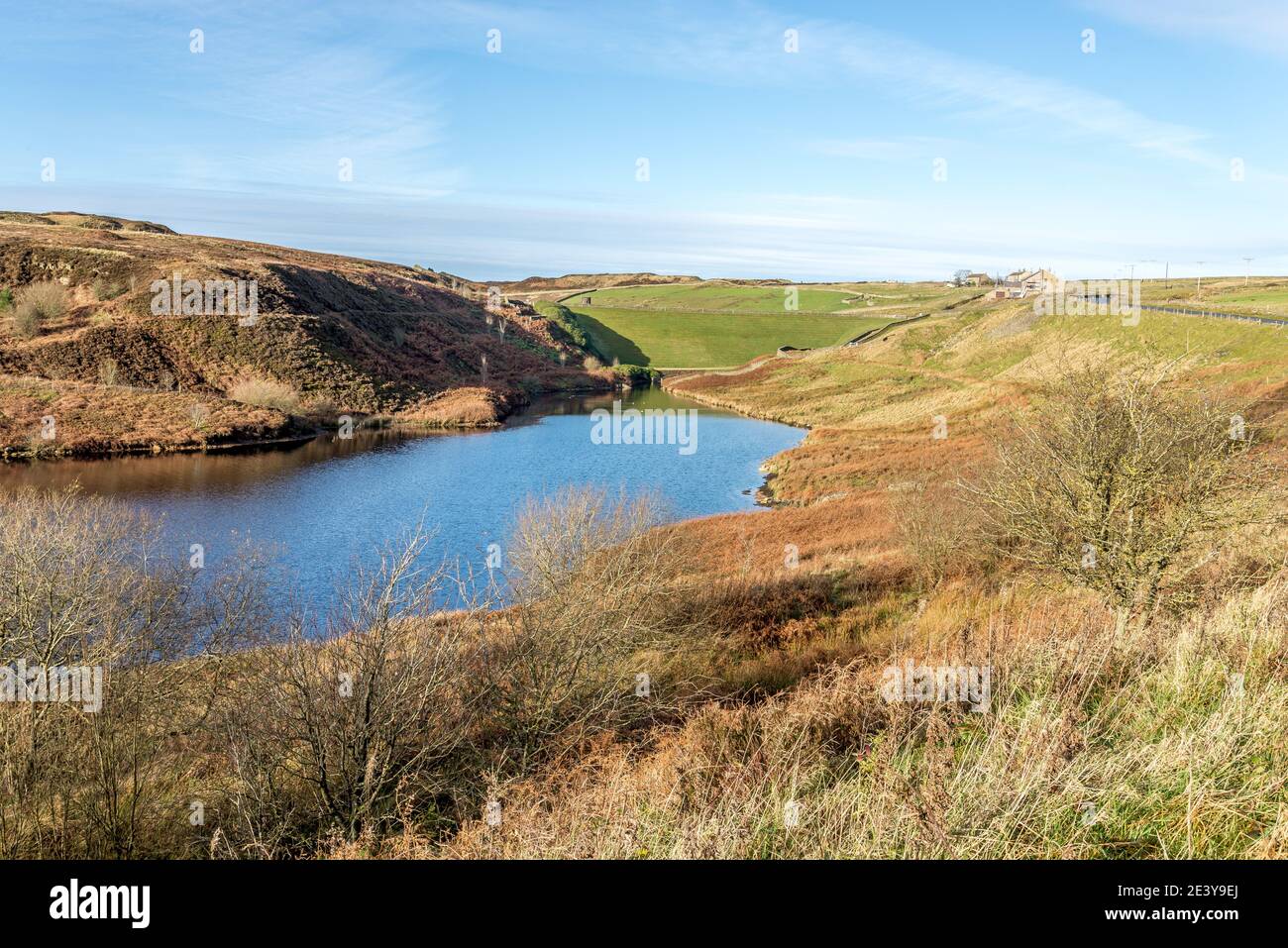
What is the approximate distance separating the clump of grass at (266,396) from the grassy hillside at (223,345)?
153mm

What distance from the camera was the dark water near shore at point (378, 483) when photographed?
28.2m

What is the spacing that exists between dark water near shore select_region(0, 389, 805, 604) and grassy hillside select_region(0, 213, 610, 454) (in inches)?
263

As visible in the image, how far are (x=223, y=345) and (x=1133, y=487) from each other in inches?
2643

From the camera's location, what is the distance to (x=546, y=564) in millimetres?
17234

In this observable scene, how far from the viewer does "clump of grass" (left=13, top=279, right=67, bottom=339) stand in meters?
57.5

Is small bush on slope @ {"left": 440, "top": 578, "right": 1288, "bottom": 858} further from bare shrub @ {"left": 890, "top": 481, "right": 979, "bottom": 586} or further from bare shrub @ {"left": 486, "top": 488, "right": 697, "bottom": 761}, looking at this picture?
bare shrub @ {"left": 890, "top": 481, "right": 979, "bottom": 586}

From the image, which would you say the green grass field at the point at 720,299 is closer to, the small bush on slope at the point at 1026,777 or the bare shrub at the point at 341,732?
the bare shrub at the point at 341,732

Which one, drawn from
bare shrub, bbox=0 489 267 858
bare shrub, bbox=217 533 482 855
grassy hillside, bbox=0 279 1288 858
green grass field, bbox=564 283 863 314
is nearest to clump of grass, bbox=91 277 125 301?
grassy hillside, bbox=0 279 1288 858

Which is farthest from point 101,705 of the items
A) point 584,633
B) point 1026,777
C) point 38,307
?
point 38,307

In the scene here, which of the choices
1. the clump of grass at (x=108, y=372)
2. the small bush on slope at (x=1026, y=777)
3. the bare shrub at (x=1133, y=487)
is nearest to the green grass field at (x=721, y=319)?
the clump of grass at (x=108, y=372)

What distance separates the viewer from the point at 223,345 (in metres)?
63.5

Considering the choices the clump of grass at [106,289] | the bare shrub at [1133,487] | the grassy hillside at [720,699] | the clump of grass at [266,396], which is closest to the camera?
the grassy hillside at [720,699]
